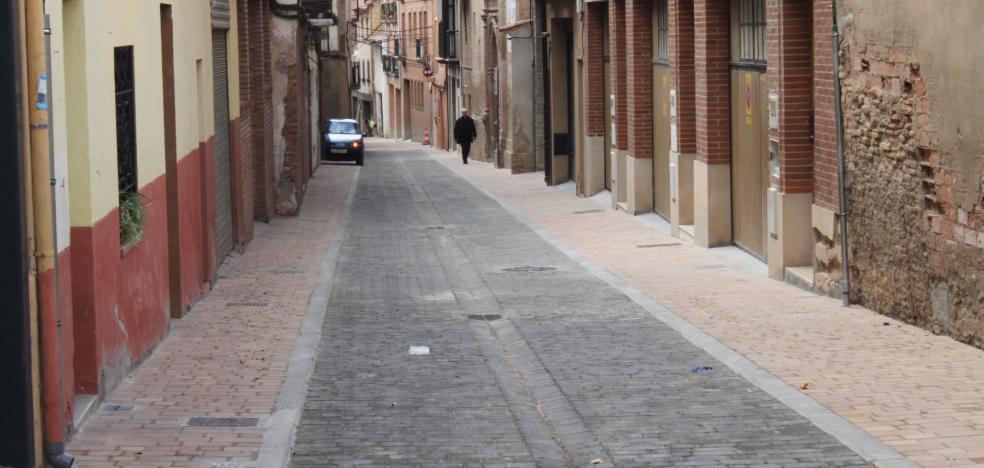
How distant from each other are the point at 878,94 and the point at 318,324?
503 centimetres

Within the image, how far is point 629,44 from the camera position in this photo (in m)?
22.0

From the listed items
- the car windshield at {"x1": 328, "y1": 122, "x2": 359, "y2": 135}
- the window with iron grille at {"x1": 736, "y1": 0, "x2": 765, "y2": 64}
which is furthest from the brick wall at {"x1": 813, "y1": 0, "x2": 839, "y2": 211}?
the car windshield at {"x1": 328, "y1": 122, "x2": 359, "y2": 135}

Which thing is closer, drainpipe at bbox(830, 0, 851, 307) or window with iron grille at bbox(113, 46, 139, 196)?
window with iron grille at bbox(113, 46, 139, 196)

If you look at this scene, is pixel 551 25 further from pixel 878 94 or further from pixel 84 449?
pixel 84 449

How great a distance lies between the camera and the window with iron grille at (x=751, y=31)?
639 inches

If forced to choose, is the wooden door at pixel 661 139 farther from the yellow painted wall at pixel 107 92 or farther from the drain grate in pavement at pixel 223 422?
the drain grate in pavement at pixel 223 422

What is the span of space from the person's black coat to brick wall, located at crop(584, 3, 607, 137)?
1774 cm

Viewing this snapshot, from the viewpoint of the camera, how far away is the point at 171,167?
1256cm

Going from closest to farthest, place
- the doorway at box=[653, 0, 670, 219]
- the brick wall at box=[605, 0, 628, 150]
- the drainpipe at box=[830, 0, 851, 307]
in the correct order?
the drainpipe at box=[830, 0, 851, 307] → the doorway at box=[653, 0, 670, 219] → the brick wall at box=[605, 0, 628, 150]

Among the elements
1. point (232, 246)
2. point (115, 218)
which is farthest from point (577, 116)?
point (115, 218)

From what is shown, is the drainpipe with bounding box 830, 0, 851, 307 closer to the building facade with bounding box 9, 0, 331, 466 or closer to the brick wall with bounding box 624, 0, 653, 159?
the building facade with bounding box 9, 0, 331, 466

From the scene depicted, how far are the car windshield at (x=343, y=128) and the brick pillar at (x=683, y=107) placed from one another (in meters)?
27.8

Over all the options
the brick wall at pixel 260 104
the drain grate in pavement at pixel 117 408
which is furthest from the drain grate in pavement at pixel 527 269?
the drain grate in pavement at pixel 117 408

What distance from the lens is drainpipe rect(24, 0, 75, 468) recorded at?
6816mm
